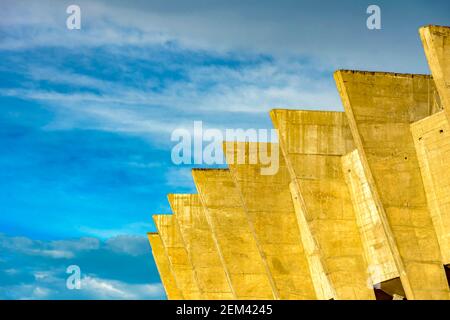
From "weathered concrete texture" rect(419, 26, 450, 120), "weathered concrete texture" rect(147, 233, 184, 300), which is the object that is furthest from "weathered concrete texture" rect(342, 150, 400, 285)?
"weathered concrete texture" rect(147, 233, 184, 300)

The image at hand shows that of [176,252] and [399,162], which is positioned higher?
[176,252]

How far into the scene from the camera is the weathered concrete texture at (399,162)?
71.8ft

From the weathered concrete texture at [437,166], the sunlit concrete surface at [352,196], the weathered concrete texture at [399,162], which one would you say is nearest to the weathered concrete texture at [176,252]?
the sunlit concrete surface at [352,196]

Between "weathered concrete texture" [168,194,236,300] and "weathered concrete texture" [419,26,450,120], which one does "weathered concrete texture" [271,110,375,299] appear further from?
"weathered concrete texture" [168,194,236,300]

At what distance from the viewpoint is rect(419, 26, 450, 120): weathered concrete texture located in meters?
19.2

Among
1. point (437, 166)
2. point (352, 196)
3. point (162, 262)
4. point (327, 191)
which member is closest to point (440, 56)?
point (437, 166)

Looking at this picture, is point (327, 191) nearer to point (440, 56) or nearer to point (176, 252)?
point (440, 56)

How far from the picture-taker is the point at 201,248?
41.2 meters

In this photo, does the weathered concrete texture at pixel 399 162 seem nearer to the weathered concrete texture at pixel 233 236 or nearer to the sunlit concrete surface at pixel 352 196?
the sunlit concrete surface at pixel 352 196

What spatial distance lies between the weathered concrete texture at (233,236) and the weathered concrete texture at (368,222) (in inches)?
314

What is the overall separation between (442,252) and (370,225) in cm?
418

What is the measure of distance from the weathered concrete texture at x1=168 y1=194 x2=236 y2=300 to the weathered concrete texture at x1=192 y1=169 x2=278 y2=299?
16.8 ft

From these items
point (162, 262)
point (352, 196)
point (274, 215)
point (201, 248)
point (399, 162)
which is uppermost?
point (162, 262)

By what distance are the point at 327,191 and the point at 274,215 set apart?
4.94m
